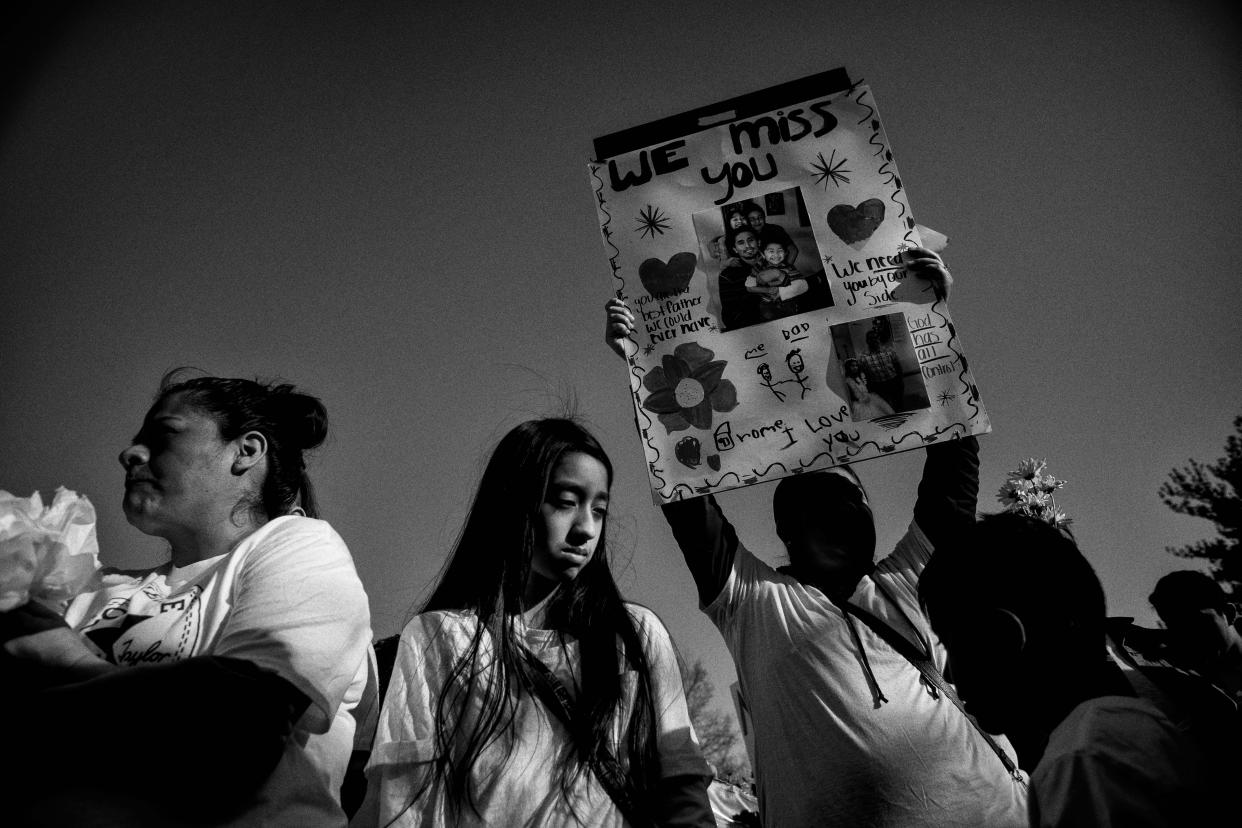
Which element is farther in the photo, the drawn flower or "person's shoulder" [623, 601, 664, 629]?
the drawn flower

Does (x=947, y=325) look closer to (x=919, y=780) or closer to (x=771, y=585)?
(x=771, y=585)

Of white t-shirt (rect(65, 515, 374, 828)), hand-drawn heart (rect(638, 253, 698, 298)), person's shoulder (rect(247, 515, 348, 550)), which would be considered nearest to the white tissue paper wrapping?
white t-shirt (rect(65, 515, 374, 828))

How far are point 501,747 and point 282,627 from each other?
2.08 ft

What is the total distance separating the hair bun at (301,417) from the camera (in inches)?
97.0

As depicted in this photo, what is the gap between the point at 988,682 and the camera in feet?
5.21

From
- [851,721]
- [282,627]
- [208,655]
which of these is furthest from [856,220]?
[208,655]

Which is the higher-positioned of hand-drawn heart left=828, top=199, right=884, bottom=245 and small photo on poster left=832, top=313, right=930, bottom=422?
hand-drawn heart left=828, top=199, right=884, bottom=245

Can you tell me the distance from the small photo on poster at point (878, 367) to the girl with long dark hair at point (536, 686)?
919 millimetres

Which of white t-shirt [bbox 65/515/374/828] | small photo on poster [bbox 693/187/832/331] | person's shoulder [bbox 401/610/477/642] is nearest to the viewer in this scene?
white t-shirt [bbox 65/515/374/828]

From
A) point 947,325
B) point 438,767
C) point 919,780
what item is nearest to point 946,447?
point 947,325

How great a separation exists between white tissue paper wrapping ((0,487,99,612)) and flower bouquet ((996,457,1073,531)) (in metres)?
5.27

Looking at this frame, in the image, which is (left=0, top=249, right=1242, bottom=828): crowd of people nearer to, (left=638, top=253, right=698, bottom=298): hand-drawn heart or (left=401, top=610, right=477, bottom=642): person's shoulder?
(left=401, top=610, right=477, bottom=642): person's shoulder

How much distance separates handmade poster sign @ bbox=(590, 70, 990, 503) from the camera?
8.73ft

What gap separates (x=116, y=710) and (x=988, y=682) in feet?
5.50
